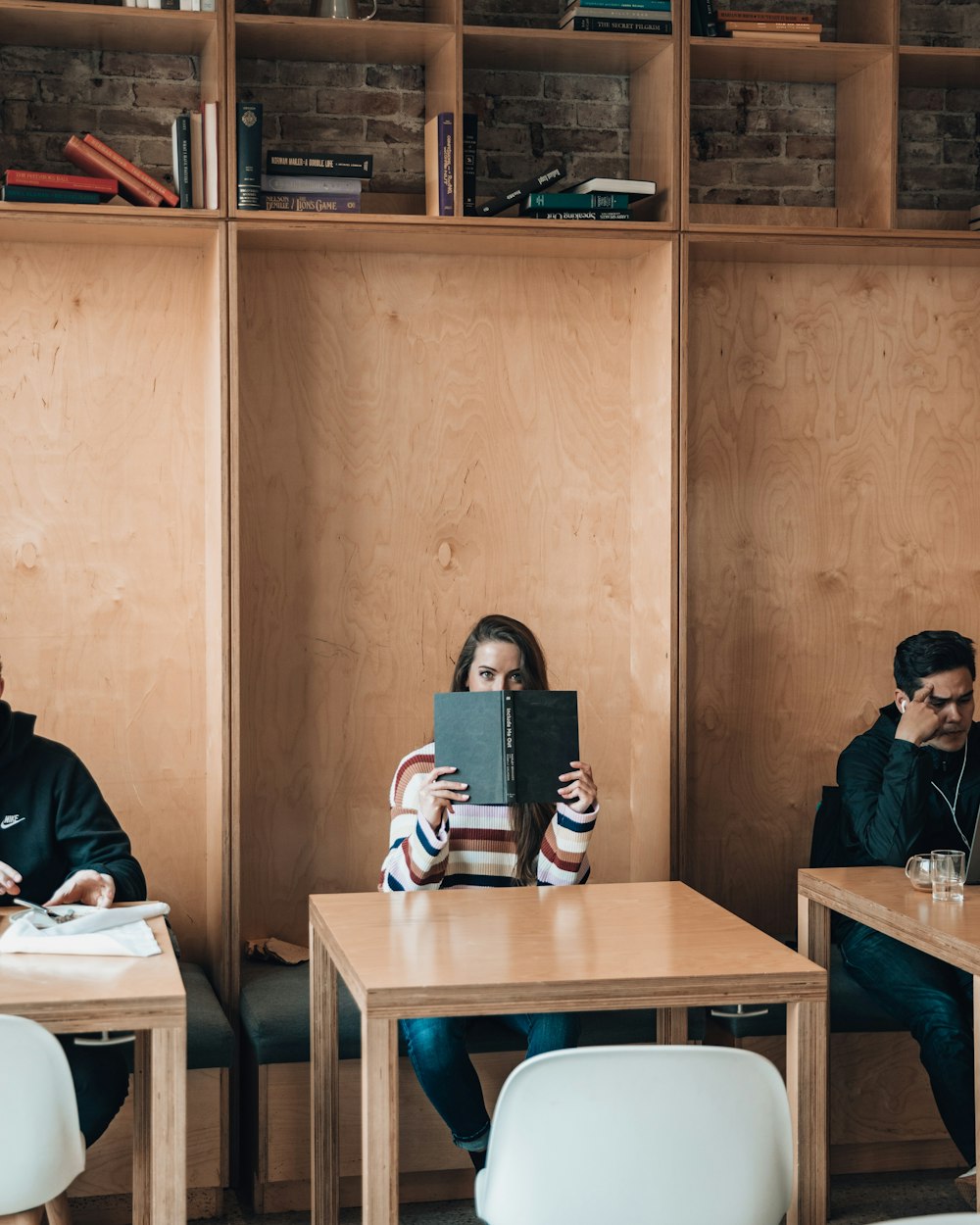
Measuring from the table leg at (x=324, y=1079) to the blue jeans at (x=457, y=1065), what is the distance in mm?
160

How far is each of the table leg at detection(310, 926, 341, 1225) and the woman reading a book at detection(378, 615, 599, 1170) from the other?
0.52ft

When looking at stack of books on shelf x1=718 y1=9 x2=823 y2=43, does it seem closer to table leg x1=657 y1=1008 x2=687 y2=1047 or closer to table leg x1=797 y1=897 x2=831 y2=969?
table leg x1=797 y1=897 x2=831 y2=969

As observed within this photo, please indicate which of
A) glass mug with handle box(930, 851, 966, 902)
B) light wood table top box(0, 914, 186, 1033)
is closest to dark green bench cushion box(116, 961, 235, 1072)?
light wood table top box(0, 914, 186, 1033)

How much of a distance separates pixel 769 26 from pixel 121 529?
212 cm

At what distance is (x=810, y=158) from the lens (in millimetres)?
4043

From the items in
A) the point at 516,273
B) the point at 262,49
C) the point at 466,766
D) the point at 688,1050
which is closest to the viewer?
the point at 688,1050

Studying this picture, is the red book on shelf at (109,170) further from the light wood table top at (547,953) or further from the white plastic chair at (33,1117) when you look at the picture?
the white plastic chair at (33,1117)

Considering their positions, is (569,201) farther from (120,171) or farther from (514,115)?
(120,171)

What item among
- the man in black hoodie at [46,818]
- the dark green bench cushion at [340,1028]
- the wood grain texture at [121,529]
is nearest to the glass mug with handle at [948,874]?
the dark green bench cushion at [340,1028]

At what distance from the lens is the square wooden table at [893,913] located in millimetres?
2445

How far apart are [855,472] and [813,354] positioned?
35 centimetres

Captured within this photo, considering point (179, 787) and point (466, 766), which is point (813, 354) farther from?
point (179, 787)

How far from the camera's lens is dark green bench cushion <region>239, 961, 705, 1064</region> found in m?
3.06

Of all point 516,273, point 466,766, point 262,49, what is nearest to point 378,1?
point 262,49
